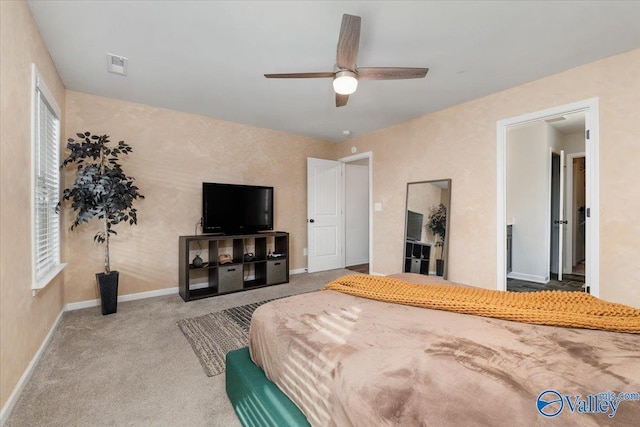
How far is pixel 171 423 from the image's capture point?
1.50 meters

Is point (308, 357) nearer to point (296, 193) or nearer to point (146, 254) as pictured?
point (146, 254)

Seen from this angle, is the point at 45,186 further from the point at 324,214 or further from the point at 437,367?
the point at 324,214

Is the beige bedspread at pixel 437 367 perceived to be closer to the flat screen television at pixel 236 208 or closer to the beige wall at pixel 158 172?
the flat screen television at pixel 236 208

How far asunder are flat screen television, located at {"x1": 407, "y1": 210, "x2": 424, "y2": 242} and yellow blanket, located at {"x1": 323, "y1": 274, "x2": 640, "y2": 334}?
2.33m

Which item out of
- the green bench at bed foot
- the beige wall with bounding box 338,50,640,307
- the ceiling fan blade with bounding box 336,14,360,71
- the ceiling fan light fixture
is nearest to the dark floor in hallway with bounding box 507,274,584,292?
the beige wall with bounding box 338,50,640,307

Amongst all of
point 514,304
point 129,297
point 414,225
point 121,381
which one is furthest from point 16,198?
point 414,225

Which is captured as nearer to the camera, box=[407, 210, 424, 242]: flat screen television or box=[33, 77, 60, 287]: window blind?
box=[33, 77, 60, 287]: window blind

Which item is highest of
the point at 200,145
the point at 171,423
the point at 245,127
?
the point at 245,127

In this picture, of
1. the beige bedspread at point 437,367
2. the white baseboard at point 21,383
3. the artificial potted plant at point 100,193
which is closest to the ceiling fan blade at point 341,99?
the beige bedspread at point 437,367

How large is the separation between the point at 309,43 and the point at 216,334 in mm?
2642

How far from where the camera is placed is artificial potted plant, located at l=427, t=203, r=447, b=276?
12.1 ft

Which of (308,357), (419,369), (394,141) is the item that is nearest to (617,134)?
(394,141)

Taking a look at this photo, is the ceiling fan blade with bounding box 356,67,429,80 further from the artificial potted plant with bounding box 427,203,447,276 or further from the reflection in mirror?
the artificial potted plant with bounding box 427,203,447,276

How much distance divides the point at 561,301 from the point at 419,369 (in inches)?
42.9
